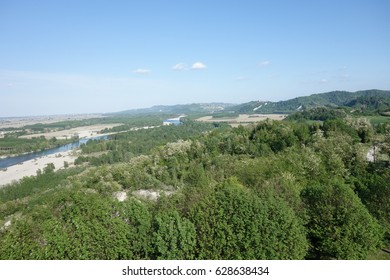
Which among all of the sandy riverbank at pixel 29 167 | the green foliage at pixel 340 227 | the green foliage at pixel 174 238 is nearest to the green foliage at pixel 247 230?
the green foliage at pixel 174 238

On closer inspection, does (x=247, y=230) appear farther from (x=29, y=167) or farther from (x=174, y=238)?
(x=29, y=167)

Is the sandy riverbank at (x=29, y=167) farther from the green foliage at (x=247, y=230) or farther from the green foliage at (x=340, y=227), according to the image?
the green foliage at (x=340, y=227)

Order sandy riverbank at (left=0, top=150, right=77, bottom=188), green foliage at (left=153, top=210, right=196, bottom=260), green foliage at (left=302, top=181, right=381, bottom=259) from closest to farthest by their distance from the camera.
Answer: green foliage at (left=153, top=210, right=196, bottom=260)
green foliage at (left=302, top=181, right=381, bottom=259)
sandy riverbank at (left=0, top=150, right=77, bottom=188)

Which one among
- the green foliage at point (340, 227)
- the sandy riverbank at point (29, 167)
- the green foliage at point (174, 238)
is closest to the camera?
the green foliage at point (174, 238)

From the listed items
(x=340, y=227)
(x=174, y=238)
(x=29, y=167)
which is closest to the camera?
(x=174, y=238)

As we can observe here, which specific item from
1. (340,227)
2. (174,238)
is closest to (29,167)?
(174,238)

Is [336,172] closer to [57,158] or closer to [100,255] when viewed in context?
[100,255]

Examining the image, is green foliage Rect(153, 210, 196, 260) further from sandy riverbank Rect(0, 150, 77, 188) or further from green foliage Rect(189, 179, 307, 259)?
sandy riverbank Rect(0, 150, 77, 188)

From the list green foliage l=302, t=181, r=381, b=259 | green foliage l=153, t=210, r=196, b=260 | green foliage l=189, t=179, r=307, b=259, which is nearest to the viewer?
green foliage l=153, t=210, r=196, b=260

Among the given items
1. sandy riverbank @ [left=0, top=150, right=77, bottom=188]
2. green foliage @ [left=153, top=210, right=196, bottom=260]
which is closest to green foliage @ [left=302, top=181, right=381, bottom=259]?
green foliage @ [left=153, top=210, right=196, bottom=260]
